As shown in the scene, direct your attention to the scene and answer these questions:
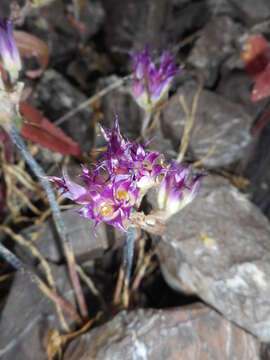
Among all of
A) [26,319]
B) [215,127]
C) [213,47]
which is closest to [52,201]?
[26,319]

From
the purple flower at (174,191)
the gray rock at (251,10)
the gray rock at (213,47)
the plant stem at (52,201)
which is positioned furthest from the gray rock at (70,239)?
the gray rock at (251,10)

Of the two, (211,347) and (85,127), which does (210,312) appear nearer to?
(211,347)

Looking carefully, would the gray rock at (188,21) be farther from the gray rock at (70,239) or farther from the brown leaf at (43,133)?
the gray rock at (70,239)

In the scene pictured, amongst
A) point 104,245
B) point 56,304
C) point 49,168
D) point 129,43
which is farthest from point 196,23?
point 56,304

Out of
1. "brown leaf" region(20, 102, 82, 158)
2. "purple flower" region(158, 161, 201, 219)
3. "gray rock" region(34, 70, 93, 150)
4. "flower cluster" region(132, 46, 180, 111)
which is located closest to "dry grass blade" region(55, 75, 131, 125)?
"gray rock" region(34, 70, 93, 150)

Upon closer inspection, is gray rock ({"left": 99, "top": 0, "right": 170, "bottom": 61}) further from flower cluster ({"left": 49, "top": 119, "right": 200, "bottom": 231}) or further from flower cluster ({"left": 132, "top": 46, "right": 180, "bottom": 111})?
flower cluster ({"left": 49, "top": 119, "right": 200, "bottom": 231})
